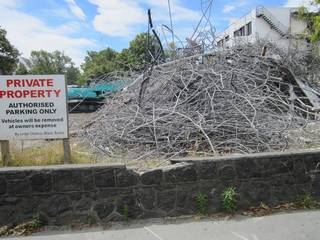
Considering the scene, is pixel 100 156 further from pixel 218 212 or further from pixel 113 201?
pixel 218 212

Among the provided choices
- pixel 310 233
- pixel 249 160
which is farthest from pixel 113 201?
pixel 310 233

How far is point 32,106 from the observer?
5.72 metres

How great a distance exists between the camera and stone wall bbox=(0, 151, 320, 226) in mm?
5020

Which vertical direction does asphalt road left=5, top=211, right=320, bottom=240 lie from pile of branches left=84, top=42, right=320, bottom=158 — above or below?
below

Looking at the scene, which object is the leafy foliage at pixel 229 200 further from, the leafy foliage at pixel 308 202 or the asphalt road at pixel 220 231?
the leafy foliage at pixel 308 202

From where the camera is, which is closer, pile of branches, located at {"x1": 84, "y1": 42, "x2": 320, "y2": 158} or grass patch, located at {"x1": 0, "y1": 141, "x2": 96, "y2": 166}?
grass patch, located at {"x1": 0, "y1": 141, "x2": 96, "y2": 166}

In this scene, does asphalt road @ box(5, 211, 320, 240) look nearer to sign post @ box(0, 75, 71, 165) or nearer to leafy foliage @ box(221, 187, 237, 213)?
leafy foliage @ box(221, 187, 237, 213)

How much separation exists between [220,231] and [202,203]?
0.59m

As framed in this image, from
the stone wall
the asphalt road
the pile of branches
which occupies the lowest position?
the asphalt road

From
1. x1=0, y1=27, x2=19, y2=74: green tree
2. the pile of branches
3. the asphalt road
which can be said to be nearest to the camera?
the asphalt road

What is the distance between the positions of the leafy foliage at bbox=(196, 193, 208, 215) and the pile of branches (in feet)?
5.35

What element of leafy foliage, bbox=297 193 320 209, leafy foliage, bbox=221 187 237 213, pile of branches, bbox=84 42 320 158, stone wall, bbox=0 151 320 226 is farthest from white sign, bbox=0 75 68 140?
leafy foliage, bbox=297 193 320 209

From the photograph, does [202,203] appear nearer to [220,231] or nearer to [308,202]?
[220,231]

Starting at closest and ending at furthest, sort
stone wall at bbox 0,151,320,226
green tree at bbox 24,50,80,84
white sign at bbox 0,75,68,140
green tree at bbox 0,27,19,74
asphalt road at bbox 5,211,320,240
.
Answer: asphalt road at bbox 5,211,320,240, stone wall at bbox 0,151,320,226, white sign at bbox 0,75,68,140, green tree at bbox 0,27,19,74, green tree at bbox 24,50,80,84
